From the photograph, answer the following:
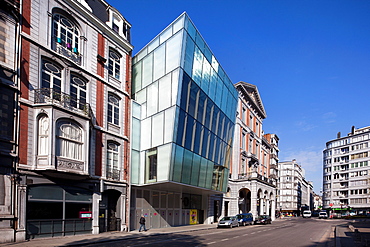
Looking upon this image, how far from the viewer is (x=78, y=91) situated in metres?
23.0

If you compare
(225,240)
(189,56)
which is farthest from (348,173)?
(225,240)

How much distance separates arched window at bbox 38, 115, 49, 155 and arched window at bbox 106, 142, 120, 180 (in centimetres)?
664

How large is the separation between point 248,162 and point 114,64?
114 ft

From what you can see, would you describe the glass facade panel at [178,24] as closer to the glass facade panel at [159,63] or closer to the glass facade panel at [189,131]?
the glass facade panel at [159,63]

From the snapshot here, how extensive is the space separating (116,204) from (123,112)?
7.54m

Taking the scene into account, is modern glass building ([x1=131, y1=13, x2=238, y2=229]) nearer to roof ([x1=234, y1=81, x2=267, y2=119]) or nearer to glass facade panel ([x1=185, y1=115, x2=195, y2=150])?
glass facade panel ([x1=185, y1=115, x2=195, y2=150])

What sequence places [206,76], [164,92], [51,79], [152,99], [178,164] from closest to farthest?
[51,79] < [178,164] < [164,92] < [152,99] < [206,76]

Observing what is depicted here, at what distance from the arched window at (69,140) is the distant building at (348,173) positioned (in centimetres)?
8865

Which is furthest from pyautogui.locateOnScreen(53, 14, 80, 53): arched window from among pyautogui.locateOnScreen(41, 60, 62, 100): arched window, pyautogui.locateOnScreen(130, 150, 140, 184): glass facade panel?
pyautogui.locateOnScreen(130, 150, 140, 184): glass facade panel

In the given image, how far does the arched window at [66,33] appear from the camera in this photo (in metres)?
21.6

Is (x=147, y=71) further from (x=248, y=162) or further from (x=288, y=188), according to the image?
(x=288, y=188)

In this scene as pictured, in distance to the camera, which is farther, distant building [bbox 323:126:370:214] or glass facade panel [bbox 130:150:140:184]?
distant building [bbox 323:126:370:214]

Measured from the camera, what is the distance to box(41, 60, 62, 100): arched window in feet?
66.5

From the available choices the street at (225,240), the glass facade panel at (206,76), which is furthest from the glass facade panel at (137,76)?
the street at (225,240)
